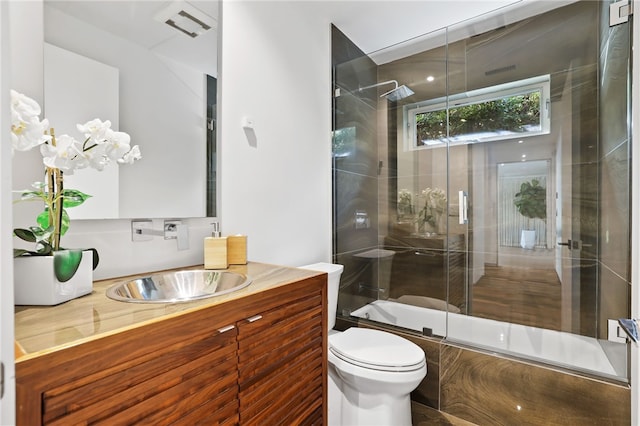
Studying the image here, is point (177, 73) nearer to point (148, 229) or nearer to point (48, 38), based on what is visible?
point (48, 38)

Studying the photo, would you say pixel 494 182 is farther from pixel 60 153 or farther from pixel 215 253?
pixel 60 153

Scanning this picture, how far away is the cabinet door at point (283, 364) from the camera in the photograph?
0.92 metres

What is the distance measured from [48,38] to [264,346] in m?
1.18

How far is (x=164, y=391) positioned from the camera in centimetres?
72

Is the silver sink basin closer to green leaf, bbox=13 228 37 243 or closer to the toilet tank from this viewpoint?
green leaf, bbox=13 228 37 243

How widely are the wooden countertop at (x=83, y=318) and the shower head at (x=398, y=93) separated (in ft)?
7.46

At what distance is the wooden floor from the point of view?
2191mm

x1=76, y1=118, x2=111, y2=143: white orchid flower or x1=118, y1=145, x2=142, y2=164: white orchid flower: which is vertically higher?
x1=76, y1=118, x2=111, y2=143: white orchid flower

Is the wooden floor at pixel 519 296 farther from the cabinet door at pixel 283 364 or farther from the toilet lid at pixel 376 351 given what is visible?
the cabinet door at pixel 283 364

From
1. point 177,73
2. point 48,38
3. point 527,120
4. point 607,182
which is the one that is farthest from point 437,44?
point 48,38

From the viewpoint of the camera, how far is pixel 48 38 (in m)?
1.01

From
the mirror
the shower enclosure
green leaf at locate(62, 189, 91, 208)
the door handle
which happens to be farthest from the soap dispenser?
the door handle

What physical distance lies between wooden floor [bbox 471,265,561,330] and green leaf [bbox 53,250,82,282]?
2.43 m

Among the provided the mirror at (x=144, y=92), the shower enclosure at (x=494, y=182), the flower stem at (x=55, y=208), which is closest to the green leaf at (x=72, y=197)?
the flower stem at (x=55, y=208)
